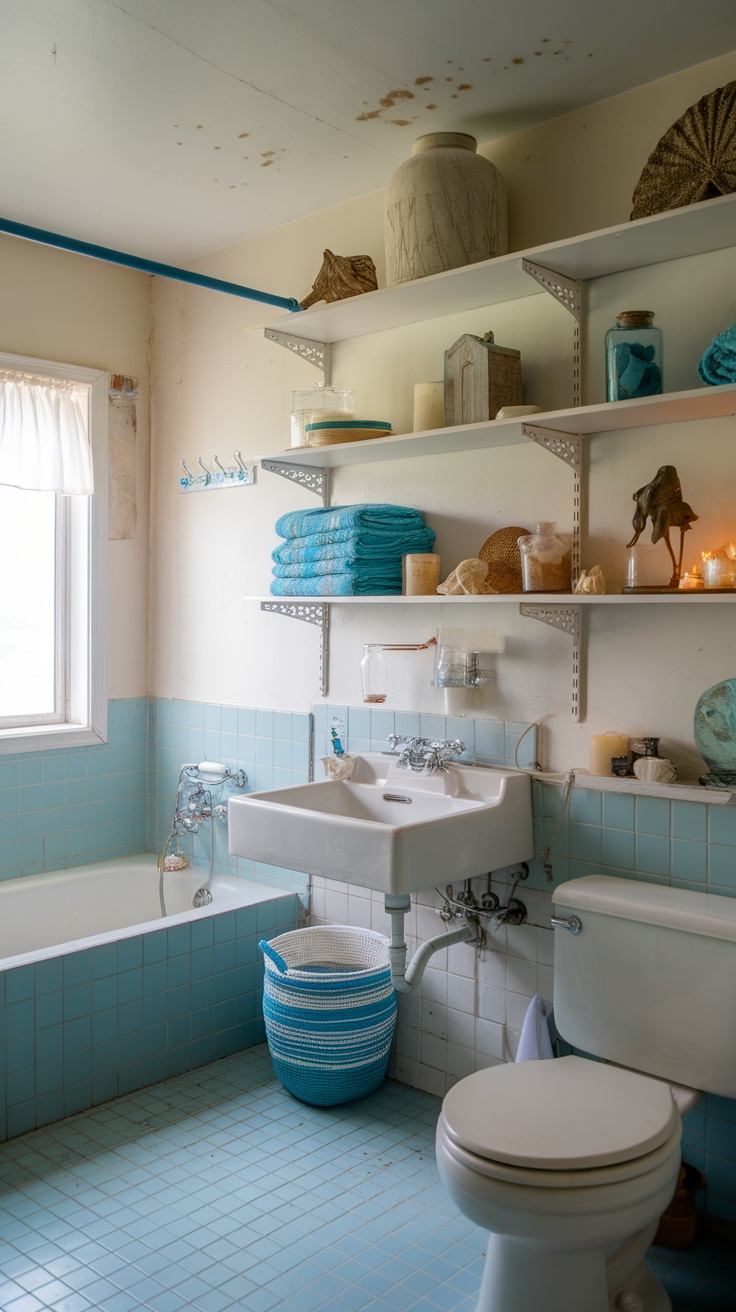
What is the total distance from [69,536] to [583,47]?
2265 mm

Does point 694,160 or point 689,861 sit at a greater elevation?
point 694,160

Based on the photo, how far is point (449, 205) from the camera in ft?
8.07

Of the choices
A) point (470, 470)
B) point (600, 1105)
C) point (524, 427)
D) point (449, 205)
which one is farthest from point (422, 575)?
point (600, 1105)

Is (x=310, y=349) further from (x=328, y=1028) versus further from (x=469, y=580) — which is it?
(x=328, y=1028)

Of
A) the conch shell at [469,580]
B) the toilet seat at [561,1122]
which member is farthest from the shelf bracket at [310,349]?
the toilet seat at [561,1122]

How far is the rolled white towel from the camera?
2.30 meters

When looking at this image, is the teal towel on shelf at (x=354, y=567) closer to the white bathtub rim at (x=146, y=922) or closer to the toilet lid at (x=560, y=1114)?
the white bathtub rim at (x=146, y=922)

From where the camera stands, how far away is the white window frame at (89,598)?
3.56 m

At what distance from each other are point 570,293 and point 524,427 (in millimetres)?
389

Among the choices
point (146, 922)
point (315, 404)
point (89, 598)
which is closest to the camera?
point (315, 404)

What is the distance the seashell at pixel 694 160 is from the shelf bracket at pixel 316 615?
55.3 inches

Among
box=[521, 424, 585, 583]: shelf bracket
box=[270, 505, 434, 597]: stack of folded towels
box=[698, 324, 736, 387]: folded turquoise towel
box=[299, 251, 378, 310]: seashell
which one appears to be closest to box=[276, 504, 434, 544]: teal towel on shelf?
box=[270, 505, 434, 597]: stack of folded towels

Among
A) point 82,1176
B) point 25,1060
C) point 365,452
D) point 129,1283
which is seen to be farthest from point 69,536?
point 129,1283

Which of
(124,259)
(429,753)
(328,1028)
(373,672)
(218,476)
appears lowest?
(328,1028)
